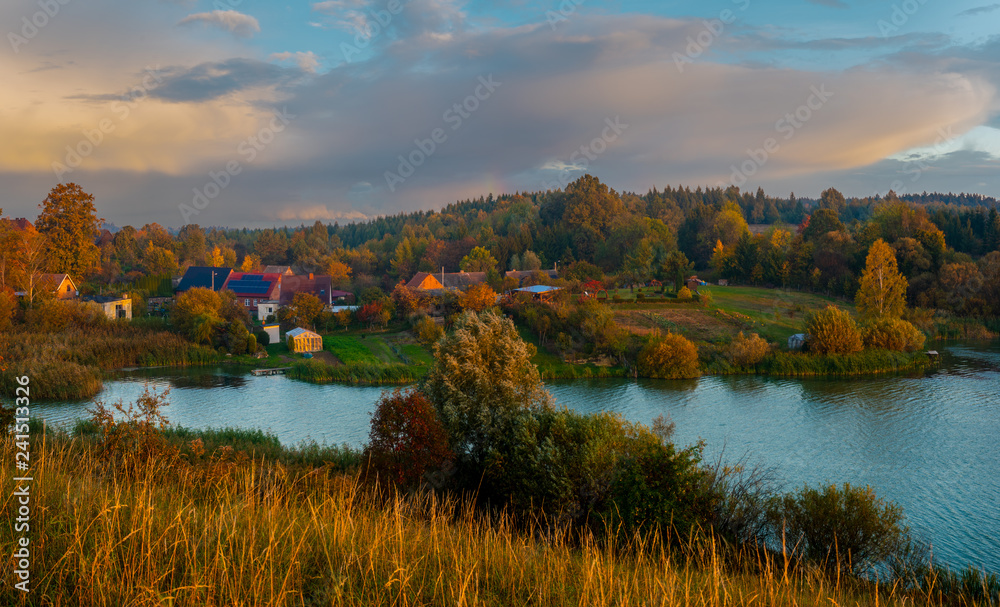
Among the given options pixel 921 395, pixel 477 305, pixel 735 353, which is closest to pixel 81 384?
pixel 477 305

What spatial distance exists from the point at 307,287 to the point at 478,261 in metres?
21.2

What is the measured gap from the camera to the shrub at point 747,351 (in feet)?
114

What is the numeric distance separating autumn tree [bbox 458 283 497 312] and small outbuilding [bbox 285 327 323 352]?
34.6 ft

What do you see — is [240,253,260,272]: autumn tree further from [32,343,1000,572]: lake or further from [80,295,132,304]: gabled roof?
[32,343,1000,572]: lake

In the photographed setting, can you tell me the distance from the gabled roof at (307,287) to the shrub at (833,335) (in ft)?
143

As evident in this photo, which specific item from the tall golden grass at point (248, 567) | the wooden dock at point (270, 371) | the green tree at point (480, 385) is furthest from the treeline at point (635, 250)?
the tall golden grass at point (248, 567)

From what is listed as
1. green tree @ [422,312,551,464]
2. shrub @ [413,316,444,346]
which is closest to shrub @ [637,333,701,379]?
shrub @ [413,316,444,346]

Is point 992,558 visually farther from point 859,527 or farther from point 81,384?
point 81,384

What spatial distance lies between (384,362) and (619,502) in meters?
26.9

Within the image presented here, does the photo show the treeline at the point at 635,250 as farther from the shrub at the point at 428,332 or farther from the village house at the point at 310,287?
the shrub at the point at 428,332

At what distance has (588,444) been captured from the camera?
1321cm

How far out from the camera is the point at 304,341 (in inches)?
1620

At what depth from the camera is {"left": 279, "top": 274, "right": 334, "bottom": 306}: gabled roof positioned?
59.0 m

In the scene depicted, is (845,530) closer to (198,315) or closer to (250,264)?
(198,315)
